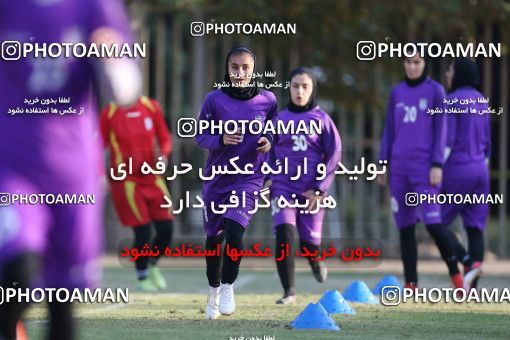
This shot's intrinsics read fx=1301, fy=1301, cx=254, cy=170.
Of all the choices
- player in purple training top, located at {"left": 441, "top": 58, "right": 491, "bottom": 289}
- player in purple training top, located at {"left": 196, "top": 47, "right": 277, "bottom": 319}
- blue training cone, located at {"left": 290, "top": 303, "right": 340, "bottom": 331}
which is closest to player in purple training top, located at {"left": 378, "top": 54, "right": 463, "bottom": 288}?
player in purple training top, located at {"left": 441, "top": 58, "right": 491, "bottom": 289}

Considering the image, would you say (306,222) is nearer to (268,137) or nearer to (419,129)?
(419,129)

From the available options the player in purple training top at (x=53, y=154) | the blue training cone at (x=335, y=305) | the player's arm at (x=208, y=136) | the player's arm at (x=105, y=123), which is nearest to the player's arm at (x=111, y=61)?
the player in purple training top at (x=53, y=154)

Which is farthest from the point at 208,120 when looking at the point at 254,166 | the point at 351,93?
the point at 351,93

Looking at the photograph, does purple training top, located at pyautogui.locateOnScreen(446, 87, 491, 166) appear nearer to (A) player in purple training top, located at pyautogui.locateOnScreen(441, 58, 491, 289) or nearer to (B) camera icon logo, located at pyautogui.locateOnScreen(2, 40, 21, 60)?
(A) player in purple training top, located at pyautogui.locateOnScreen(441, 58, 491, 289)

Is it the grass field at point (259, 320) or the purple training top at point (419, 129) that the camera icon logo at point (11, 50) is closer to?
the grass field at point (259, 320)

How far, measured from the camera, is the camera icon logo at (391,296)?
9805mm

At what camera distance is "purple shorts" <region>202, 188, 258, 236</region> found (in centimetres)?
867

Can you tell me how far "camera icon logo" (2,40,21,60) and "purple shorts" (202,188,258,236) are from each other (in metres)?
4.13

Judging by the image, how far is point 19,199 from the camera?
14.9ft

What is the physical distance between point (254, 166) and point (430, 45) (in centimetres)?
262

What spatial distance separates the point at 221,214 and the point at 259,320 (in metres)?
0.82

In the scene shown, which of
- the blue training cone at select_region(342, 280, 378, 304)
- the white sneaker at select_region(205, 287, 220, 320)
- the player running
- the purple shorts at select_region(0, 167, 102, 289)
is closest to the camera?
the purple shorts at select_region(0, 167, 102, 289)

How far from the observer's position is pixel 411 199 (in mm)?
10875

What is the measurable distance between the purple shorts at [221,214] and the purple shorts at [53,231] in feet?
13.2
